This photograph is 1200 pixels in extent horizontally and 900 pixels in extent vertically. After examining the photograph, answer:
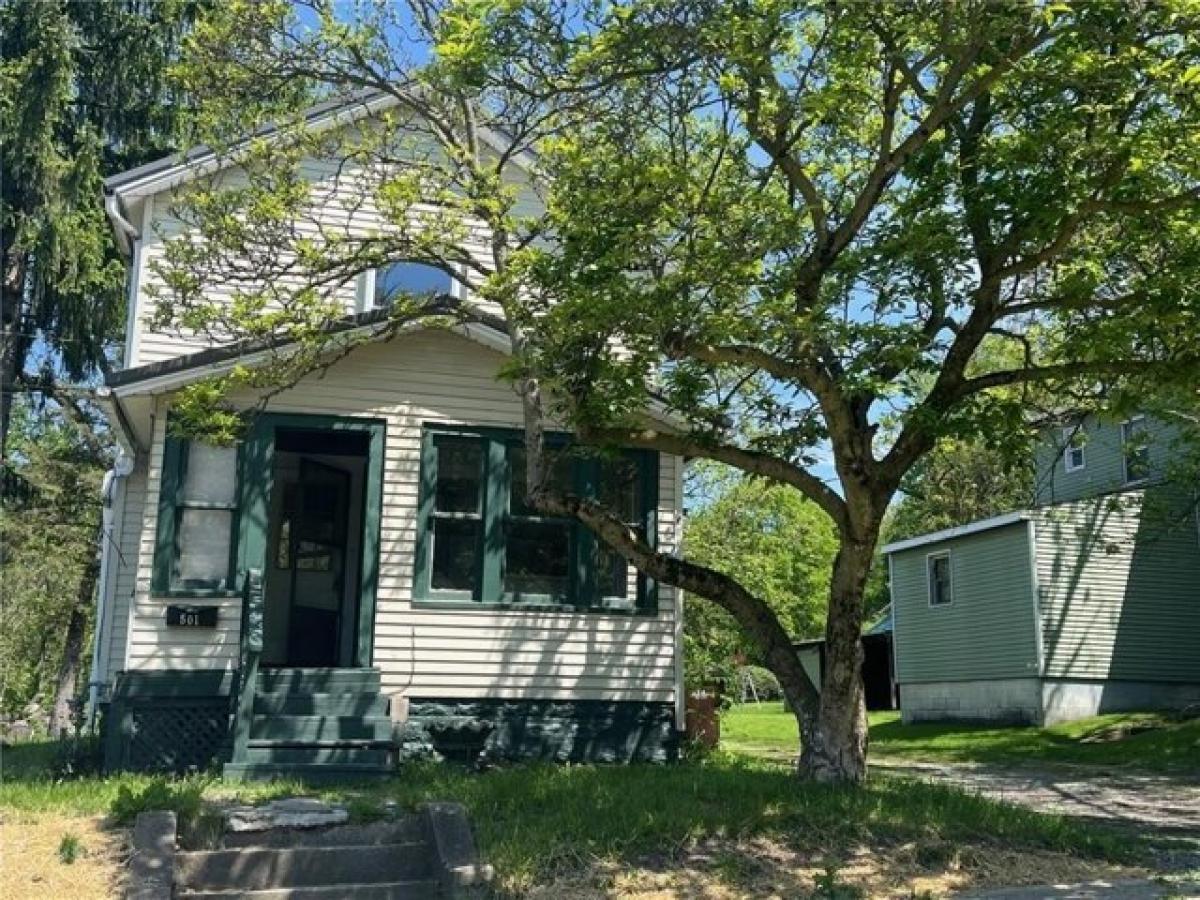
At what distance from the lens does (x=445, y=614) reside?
1201 centimetres

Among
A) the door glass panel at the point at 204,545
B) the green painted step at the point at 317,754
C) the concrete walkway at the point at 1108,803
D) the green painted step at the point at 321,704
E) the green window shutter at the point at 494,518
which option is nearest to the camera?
the concrete walkway at the point at 1108,803

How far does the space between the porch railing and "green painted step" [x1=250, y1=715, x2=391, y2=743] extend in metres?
0.17

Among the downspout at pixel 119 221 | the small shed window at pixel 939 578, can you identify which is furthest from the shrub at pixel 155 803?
the small shed window at pixel 939 578

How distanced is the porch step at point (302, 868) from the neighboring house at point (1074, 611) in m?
17.4

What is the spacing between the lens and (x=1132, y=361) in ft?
29.1

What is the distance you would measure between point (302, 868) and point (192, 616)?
4485 millimetres

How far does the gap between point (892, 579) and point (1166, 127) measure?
20215 mm

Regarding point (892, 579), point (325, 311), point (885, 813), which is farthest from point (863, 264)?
point (892, 579)

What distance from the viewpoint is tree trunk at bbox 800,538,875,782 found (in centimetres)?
937

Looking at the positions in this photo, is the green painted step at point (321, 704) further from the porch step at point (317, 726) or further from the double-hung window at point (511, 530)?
the double-hung window at point (511, 530)

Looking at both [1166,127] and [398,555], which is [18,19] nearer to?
[398,555]

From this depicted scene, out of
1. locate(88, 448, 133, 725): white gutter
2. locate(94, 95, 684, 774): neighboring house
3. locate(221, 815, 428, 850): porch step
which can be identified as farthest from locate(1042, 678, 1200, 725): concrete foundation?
locate(221, 815, 428, 850): porch step

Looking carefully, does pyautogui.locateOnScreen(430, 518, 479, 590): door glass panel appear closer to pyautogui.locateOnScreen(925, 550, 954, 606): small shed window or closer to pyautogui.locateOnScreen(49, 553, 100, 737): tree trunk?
pyautogui.locateOnScreen(49, 553, 100, 737): tree trunk

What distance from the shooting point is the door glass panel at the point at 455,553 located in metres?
12.3
